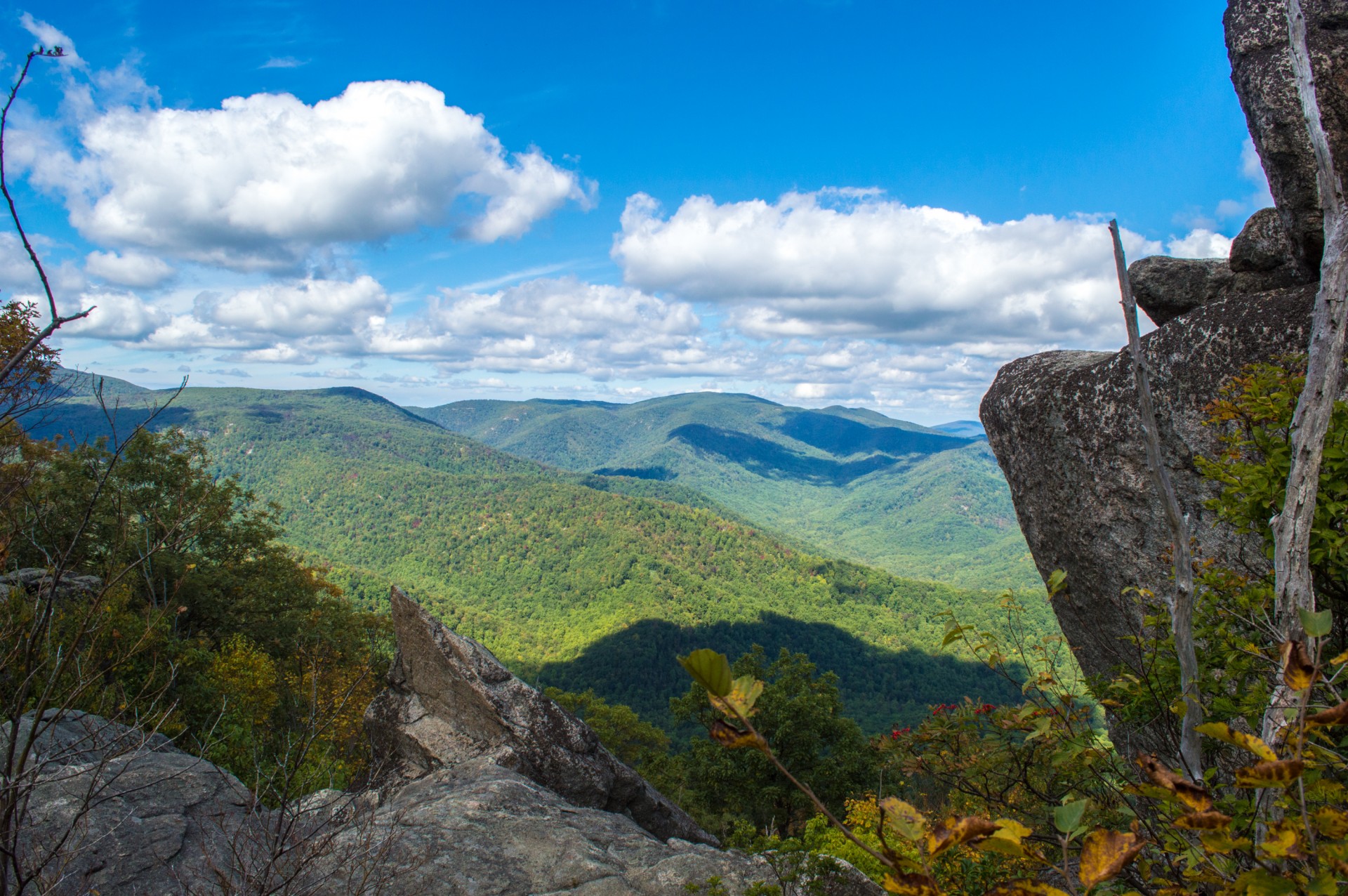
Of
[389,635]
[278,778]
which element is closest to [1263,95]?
[278,778]

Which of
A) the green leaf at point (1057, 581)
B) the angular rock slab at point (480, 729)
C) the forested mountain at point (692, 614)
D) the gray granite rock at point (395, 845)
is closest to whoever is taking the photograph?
the green leaf at point (1057, 581)

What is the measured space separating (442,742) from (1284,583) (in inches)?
499

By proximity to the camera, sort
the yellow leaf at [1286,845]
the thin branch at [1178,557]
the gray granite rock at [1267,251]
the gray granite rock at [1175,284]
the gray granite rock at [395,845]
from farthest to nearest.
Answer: the gray granite rock at [1175,284], the gray granite rock at [1267,251], the gray granite rock at [395,845], the thin branch at [1178,557], the yellow leaf at [1286,845]

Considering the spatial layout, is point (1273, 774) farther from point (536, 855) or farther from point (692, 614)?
point (692, 614)

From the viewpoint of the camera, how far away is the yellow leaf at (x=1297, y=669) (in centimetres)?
179

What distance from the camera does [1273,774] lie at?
166cm

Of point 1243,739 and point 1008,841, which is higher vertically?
point 1243,739

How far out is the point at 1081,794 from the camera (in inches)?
165

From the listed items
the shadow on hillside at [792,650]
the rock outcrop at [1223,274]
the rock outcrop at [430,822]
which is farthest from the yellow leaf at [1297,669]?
the shadow on hillside at [792,650]

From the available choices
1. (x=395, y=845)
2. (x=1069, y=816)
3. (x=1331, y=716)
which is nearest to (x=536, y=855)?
(x=395, y=845)

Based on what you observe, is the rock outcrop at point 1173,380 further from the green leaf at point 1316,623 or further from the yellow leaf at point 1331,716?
the yellow leaf at point 1331,716

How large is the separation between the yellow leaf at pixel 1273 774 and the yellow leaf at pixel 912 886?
81 centimetres

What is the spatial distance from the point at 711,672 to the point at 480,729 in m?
12.3

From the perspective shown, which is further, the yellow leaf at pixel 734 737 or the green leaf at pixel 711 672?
the yellow leaf at pixel 734 737
